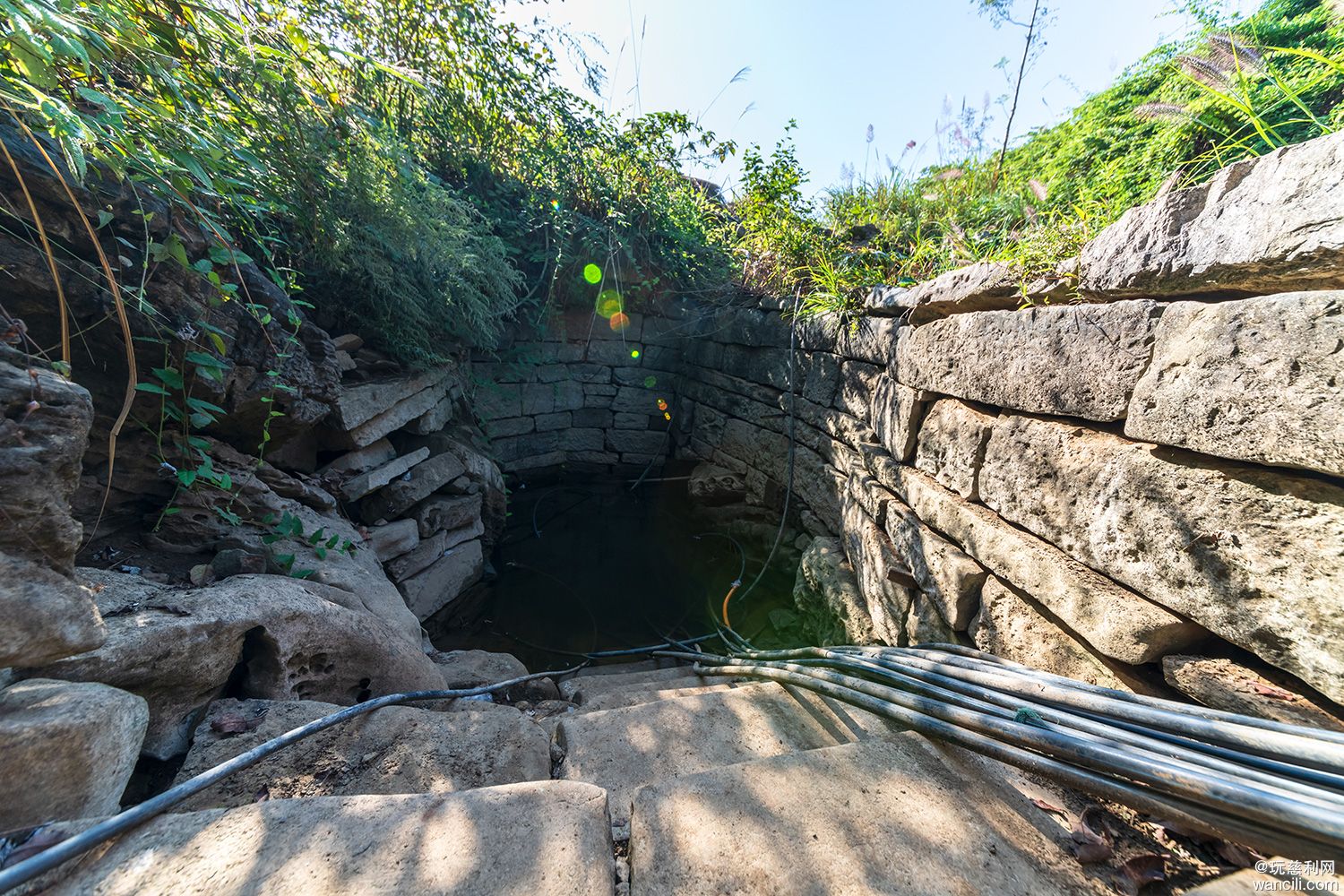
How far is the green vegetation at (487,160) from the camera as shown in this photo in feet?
4.06

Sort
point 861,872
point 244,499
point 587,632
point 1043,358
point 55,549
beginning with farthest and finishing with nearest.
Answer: point 587,632 < point 244,499 < point 1043,358 < point 55,549 < point 861,872

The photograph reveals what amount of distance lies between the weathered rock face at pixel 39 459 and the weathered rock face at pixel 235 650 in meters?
0.24

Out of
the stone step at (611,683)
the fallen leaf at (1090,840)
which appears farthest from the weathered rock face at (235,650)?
the fallen leaf at (1090,840)

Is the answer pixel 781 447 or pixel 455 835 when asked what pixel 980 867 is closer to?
pixel 455 835

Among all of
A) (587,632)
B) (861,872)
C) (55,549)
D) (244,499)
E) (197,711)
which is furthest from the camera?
(587,632)

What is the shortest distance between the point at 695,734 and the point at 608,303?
13.3ft

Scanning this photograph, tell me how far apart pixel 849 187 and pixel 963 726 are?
12.8ft

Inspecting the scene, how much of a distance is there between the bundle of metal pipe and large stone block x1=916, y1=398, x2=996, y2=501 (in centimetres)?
71

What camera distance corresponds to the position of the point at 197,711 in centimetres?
115

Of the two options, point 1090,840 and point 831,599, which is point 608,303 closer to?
point 831,599

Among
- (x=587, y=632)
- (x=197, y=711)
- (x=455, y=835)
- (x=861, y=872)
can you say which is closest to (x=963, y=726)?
(x=861, y=872)

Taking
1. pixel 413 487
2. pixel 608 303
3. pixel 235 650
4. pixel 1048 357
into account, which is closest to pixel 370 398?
pixel 413 487

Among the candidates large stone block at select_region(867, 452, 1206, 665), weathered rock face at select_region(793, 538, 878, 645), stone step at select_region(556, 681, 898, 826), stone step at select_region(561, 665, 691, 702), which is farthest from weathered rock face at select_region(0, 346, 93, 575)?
weathered rock face at select_region(793, 538, 878, 645)

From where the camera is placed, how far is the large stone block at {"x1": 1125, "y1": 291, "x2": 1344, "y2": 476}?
807 millimetres
